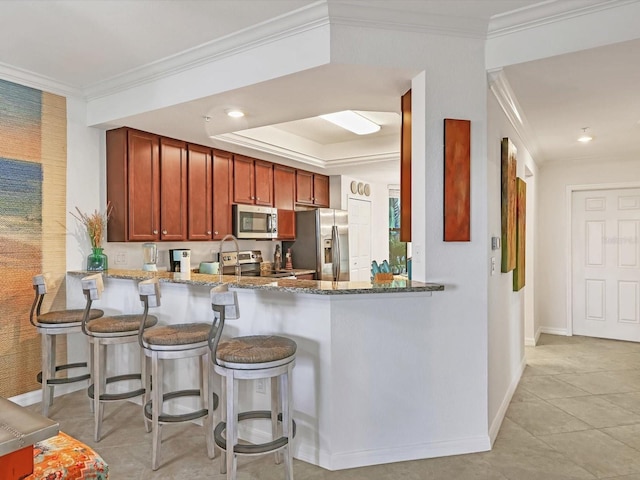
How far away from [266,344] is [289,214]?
3499 millimetres

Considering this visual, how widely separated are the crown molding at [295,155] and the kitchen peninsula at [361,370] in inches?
84.4

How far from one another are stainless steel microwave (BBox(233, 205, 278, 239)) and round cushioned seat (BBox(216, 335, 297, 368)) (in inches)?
100.0

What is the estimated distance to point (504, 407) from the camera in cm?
310

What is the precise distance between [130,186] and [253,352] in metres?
2.27

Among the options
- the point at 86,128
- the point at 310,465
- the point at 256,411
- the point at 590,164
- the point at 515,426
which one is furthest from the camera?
the point at 590,164

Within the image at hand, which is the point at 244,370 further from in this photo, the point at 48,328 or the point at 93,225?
the point at 93,225

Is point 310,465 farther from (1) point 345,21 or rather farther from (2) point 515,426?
(1) point 345,21

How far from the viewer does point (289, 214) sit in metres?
5.59

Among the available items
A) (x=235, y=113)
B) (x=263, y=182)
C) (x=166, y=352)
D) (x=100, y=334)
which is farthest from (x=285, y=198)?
(x=166, y=352)

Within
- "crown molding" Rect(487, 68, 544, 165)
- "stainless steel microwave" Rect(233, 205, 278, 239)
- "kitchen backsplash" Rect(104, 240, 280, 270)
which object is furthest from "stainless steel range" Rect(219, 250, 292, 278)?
"crown molding" Rect(487, 68, 544, 165)

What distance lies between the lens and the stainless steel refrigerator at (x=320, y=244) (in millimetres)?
5691

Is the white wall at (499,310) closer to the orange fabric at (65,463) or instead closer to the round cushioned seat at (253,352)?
the round cushioned seat at (253,352)

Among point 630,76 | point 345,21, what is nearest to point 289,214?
point 345,21

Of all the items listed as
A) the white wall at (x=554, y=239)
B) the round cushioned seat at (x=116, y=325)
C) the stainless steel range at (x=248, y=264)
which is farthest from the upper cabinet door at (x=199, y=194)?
the white wall at (x=554, y=239)
